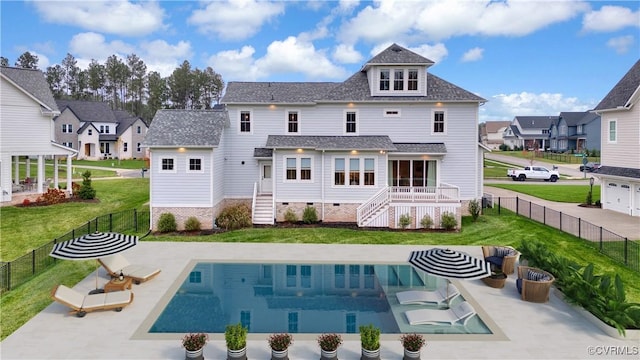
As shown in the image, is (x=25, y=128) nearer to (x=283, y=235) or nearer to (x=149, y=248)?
(x=149, y=248)

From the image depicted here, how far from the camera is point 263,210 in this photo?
26.8 m

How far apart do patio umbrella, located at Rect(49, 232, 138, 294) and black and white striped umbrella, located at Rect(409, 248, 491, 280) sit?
386 inches

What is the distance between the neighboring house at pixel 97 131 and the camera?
63.6 m

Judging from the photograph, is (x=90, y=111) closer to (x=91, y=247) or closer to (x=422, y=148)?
(x=422, y=148)

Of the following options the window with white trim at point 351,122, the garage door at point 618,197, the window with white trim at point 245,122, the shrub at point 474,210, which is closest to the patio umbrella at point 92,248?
the window with white trim at point 245,122

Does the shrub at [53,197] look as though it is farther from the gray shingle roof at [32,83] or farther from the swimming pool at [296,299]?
the swimming pool at [296,299]

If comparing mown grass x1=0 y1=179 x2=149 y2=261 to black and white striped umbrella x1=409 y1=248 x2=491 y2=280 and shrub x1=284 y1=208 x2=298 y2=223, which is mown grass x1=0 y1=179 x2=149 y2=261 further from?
black and white striped umbrella x1=409 y1=248 x2=491 y2=280

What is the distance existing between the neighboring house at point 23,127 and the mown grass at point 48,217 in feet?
9.53

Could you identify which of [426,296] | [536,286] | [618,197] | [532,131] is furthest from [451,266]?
[532,131]

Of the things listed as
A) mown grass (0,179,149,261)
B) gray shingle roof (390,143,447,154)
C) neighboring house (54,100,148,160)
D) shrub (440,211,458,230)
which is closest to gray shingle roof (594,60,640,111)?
gray shingle roof (390,143,447,154)

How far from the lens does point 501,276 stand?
15.9 m

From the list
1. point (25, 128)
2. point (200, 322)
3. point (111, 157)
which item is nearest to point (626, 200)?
point (200, 322)

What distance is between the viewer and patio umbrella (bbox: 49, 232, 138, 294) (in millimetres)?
13992

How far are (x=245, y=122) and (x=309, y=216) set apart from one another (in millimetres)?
7637
